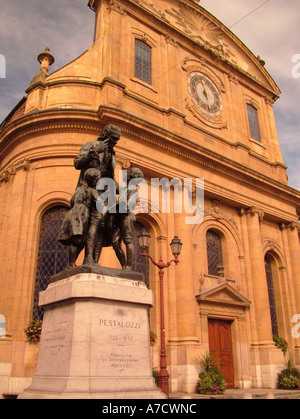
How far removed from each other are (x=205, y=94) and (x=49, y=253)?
41.5 ft

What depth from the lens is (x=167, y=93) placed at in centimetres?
1922

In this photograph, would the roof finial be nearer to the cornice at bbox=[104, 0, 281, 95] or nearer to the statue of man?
the cornice at bbox=[104, 0, 281, 95]

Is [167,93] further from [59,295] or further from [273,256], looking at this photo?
[59,295]

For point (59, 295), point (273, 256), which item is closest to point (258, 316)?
point (273, 256)

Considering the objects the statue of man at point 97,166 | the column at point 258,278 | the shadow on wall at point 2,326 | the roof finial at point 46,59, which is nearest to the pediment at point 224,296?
the column at point 258,278

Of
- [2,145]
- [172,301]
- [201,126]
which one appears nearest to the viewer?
[172,301]

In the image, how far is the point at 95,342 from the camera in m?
5.70

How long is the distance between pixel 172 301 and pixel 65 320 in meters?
9.85

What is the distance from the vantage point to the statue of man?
22.2 feet

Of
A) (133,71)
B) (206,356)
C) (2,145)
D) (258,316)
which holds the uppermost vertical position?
(133,71)

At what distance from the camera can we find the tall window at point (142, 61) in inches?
748

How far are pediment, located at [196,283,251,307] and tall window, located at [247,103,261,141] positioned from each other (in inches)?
414

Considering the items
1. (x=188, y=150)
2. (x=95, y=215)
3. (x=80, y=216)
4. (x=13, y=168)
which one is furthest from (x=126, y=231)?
(x=188, y=150)

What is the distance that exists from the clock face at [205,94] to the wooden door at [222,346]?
36.3 feet
